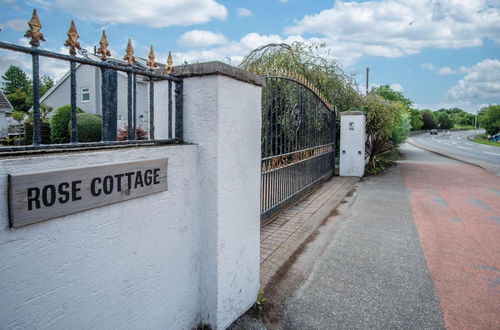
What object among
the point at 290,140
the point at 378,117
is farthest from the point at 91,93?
the point at 290,140

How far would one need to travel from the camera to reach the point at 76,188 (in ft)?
5.90

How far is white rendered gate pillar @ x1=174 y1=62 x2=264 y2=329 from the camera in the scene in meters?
2.60

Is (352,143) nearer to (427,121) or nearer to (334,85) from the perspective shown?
(334,85)

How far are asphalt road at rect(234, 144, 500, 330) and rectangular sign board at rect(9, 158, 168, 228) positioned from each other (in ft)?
5.35

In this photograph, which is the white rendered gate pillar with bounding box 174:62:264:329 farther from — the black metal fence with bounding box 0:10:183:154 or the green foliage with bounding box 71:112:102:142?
the green foliage with bounding box 71:112:102:142

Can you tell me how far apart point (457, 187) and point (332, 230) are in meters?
6.31

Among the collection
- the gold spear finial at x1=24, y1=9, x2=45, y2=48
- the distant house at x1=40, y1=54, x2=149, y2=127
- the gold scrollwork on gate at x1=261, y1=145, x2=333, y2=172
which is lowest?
the gold scrollwork on gate at x1=261, y1=145, x2=333, y2=172

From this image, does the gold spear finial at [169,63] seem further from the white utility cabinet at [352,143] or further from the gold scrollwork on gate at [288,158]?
the white utility cabinet at [352,143]

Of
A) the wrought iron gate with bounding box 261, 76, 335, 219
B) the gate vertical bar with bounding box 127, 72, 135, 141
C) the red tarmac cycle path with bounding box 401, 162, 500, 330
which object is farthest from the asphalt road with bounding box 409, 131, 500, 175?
the gate vertical bar with bounding box 127, 72, 135, 141

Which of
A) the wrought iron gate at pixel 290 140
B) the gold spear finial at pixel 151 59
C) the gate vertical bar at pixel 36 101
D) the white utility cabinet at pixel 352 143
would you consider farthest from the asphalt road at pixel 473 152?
the gate vertical bar at pixel 36 101

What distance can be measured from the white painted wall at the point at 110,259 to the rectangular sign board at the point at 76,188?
1.6 inches

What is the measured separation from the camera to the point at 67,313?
1.81 metres

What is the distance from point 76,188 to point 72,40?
0.81m

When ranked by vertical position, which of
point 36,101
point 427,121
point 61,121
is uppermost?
point 427,121
